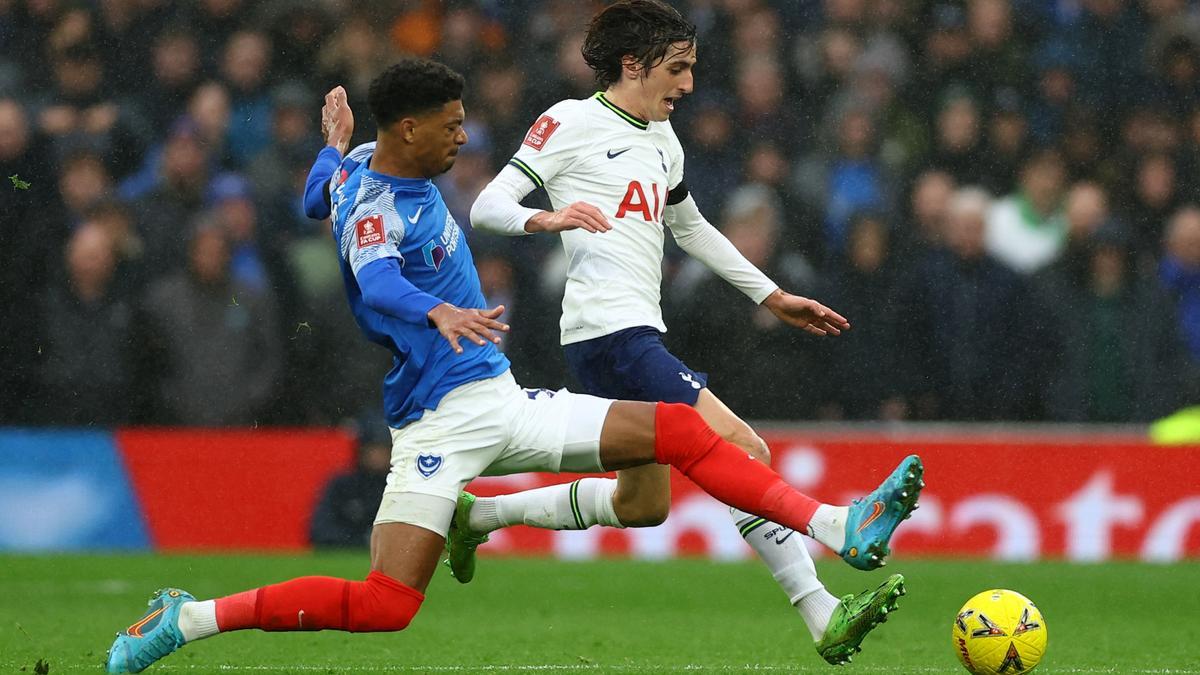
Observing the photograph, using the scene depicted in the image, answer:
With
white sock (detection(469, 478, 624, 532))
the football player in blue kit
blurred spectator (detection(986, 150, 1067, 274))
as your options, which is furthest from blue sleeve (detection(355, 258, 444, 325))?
blurred spectator (detection(986, 150, 1067, 274))

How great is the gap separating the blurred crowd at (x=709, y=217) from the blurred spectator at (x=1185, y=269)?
0.01m

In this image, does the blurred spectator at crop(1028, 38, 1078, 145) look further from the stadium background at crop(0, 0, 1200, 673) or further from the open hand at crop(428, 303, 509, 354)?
the open hand at crop(428, 303, 509, 354)

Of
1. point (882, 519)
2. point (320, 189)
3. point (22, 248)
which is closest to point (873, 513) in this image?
point (882, 519)

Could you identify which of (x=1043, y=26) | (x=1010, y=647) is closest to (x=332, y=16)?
(x=1043, y=26)


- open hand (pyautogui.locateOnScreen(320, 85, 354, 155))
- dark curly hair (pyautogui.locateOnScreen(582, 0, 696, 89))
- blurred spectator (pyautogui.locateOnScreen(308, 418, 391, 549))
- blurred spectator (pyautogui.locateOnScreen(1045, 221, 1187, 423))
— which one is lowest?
blurred spectator (pyautogui.locateOnScreen(308, 418, 391, 549))

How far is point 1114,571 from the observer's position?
917cm

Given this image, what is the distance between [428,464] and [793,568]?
126cm

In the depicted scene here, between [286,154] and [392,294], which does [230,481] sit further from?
[392,294]

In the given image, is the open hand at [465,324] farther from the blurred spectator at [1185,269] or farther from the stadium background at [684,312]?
the blurred spectator at [1185,269]

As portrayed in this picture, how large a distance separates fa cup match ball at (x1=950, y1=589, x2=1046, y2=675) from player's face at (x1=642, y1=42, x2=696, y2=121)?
6.52 ft

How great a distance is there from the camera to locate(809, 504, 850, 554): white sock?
4449mm

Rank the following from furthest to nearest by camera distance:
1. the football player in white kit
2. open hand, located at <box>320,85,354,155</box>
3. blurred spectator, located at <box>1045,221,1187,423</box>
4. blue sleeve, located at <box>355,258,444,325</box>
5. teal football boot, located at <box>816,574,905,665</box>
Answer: blurred spectator, located at <box>1045,221,1187,423</box>
the football player in white kit
open hand, located at <box>320,85,354,155</box>
teal football boot, located at <box>816,574,905,665</box>
blue sleeve, located at <box>355,258,444,325</box>

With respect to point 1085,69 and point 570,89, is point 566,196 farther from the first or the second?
point 1085,69

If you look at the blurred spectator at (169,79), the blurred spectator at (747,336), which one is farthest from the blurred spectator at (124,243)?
the blurred spectator at (747,336)
